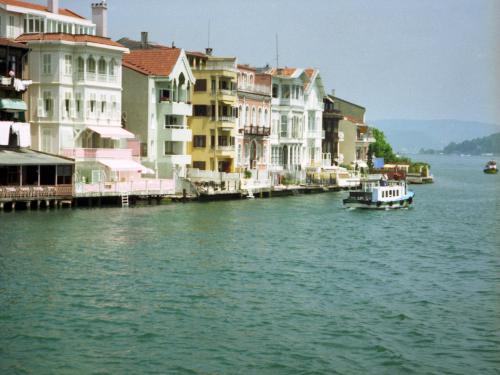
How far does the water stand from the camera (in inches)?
1062

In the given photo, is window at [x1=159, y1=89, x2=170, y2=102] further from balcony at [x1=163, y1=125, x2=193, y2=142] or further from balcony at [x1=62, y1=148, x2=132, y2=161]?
balcony at [x1=62, y1=148, x2=132, y2=161]

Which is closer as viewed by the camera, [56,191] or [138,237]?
[138,237]

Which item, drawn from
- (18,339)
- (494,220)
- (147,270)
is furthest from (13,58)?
(18,339)

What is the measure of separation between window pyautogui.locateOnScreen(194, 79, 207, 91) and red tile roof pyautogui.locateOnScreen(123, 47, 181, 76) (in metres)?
4.91

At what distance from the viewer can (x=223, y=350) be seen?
27594 millimetres

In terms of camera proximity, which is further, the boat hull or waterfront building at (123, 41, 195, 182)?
waterfront building at (123, 41, 195, 182)

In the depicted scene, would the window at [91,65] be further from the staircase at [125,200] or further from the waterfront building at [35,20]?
the staircase at [125,200]

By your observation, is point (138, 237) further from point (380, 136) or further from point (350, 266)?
point (380, 136)

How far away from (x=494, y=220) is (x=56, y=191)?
3269 centimetres

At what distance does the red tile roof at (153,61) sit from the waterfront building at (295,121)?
69.1 feet

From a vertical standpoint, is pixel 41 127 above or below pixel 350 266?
above

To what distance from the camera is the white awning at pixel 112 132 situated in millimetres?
70812

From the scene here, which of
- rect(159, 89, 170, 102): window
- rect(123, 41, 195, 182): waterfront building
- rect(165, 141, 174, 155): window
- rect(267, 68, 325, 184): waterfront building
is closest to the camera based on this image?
rect(123, 41, 195, 182): waterfront building

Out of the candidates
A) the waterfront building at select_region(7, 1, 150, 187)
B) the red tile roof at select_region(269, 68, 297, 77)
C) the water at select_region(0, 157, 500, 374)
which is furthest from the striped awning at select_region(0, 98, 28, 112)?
the red tile roof at select_region(269, 68, 297, 77)
